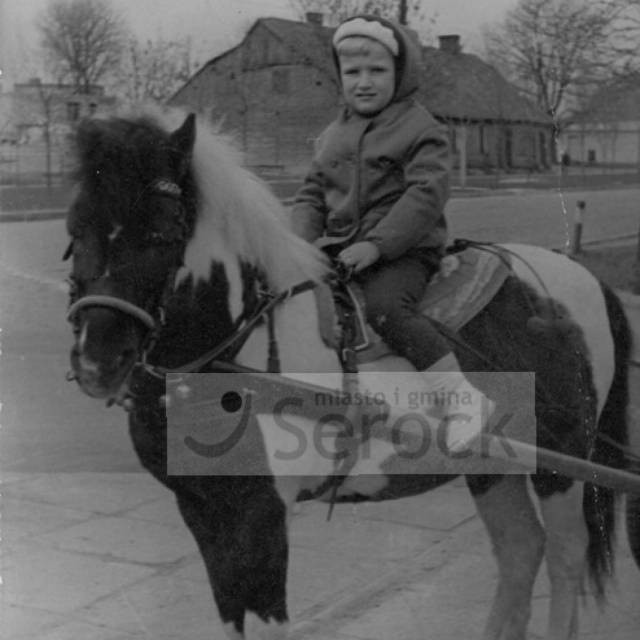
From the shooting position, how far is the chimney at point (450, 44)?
7.57 metres

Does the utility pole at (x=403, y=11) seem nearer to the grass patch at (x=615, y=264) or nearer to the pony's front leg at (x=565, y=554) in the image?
the grass patch at (x=615, y=264)

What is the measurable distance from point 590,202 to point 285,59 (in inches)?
491

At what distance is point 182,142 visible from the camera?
2.75 meters

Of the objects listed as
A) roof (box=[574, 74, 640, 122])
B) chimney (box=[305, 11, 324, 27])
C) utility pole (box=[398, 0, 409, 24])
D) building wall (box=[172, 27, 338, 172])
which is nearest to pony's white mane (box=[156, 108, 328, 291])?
building wall (box=[172, 27, 338, 172])

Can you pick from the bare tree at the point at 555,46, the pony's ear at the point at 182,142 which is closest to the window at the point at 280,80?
the bare tree at the point at 555,46

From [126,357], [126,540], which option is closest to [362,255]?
[126,357]

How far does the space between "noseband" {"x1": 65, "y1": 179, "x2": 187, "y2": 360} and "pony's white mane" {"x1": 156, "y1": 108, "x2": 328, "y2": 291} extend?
0.12m

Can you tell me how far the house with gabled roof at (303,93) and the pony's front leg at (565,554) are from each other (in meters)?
3.57

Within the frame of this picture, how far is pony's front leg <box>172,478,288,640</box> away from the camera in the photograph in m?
2.95

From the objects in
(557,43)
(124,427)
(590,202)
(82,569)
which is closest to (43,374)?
(124,427)

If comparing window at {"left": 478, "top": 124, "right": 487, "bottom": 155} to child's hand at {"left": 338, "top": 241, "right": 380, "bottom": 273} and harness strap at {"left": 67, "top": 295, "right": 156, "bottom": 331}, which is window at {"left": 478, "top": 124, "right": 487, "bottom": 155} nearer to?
child's hand at {"left": 338, "top": 241, "right": 380, "bottom": 273}

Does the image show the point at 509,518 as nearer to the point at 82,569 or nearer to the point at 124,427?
the point at 82,569

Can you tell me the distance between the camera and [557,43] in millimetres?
7203

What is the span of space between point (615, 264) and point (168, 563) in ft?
33.1
